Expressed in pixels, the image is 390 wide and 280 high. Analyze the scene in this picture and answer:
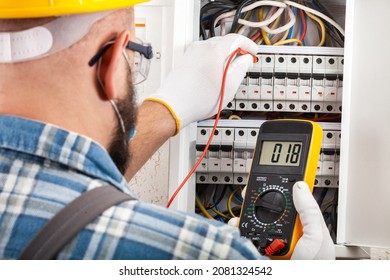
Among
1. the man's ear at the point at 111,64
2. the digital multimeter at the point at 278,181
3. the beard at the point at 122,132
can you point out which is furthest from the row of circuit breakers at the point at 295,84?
the man's ear at the point at 111,64

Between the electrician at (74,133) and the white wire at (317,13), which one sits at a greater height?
the white wire at (317,13)

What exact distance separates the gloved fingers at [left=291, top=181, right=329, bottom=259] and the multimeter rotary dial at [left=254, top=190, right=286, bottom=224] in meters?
0.05

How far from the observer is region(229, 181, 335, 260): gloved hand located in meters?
1.33

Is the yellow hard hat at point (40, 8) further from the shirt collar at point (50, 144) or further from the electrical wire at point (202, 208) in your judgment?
the electrical wire at point (202, 208)

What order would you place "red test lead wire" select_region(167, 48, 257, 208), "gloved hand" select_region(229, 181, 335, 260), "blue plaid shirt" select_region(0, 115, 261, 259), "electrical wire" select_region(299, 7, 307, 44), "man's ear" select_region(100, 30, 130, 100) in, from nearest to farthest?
"blue plaid shirt" select_region(0, 115, 261, 259) → "man's ear" select_region(100, 30, 130, 100) → "gloved hand" select_region(229, 181, 335, 260) → "red test lead wire" select_region(167, 48, 257, 208) → "electrical wire" select_region(299, 7, 307, 44)

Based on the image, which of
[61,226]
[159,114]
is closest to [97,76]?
[61,226]

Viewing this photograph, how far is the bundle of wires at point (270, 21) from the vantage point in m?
1.62

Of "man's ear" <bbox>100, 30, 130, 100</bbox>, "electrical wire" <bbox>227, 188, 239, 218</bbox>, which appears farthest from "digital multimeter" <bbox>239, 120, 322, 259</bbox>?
"man's ear" <bbox>100, 30, 130, 100</bbox>

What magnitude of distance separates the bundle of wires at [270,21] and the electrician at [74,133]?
670 mm

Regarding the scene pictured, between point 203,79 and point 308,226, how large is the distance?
→ 0.50 m

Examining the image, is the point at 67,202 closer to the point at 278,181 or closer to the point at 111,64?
the point at 111,64

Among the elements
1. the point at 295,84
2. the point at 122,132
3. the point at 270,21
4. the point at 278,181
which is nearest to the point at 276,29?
the point at 270,21

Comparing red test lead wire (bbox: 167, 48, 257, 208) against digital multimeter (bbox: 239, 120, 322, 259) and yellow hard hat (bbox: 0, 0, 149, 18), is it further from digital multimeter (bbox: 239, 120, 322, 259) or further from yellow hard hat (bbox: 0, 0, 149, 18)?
yellow hard hat (bbox: 0, 0, 149, 18)

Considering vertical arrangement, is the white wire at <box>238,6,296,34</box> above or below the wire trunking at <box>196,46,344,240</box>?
above
